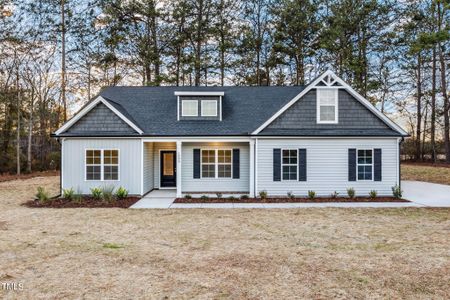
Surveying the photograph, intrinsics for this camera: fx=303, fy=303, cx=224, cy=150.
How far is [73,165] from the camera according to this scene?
1353 cm

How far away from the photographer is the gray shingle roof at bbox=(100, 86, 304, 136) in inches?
557

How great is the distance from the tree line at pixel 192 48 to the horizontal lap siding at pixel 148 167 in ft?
35.9

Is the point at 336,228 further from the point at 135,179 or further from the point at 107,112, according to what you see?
the point at 107,112

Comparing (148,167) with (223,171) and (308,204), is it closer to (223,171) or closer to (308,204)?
(223,171)

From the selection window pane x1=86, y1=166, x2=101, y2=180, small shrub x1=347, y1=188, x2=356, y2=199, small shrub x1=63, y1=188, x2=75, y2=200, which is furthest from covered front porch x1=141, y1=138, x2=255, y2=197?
small shrub x1=347, y1=188, x2=356, y2=199

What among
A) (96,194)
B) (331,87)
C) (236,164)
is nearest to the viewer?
(96,194)

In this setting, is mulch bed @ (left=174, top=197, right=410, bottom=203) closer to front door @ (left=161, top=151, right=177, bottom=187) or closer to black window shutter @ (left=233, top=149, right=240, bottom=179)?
black window shutter @ (left=233, top=149, right=240, bottom=179)

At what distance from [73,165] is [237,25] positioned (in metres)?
19.5

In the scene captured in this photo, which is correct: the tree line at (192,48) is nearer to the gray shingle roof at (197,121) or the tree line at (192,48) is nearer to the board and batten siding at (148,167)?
the gray shingle roof at (197,121)

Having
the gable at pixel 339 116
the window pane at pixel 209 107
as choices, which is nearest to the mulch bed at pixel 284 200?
the gable at pixel 339 116

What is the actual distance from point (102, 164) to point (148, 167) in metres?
2.09

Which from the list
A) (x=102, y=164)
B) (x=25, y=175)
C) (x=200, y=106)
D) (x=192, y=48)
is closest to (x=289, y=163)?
(x=200, y=106)

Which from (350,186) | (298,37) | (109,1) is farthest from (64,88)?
(350,186)

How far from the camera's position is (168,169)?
628 inches
